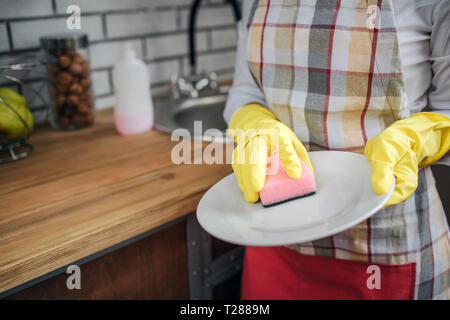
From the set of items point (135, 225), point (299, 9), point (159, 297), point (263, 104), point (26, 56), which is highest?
point (299, 9)

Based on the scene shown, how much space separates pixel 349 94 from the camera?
85 cm

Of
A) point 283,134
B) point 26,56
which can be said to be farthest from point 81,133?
point 283,134

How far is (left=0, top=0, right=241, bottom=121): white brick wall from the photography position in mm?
1324

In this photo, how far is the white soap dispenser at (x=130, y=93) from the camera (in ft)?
4.19

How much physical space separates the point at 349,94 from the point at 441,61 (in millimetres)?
179

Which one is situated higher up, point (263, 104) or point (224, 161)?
point (263, 104)

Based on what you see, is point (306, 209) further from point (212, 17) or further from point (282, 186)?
point (212, 17)

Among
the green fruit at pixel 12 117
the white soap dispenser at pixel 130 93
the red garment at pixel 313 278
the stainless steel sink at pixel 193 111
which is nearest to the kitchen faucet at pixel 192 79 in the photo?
the stainless steel sink at pixel 193 111

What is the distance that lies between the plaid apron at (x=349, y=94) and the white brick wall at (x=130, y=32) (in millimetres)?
771

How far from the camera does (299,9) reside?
0.87 m

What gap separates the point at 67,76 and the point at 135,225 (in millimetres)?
659

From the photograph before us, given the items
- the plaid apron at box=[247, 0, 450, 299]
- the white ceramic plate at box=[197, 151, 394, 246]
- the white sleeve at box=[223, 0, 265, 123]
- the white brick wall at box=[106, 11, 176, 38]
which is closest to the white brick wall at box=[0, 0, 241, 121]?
the white brick wall at box=[106, 11, 176, 38]

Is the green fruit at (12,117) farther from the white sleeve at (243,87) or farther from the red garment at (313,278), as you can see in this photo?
the red garment at (313,278)

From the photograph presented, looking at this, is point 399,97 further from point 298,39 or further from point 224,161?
point 224,161
